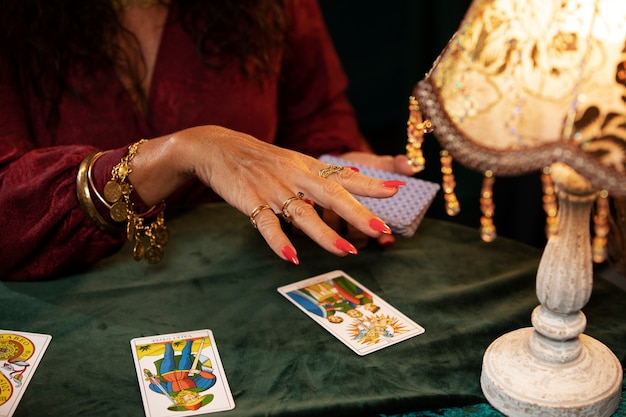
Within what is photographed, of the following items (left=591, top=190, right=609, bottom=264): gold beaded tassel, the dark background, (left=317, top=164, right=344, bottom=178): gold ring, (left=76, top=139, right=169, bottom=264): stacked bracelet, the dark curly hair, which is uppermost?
the dark curly hair

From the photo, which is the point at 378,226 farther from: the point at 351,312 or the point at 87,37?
the point at 87,37

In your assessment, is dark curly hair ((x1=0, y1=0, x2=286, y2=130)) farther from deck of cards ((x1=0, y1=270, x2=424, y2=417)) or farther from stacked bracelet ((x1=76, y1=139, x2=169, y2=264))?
deck of cards ((x1=0, y1=270, x2=424, y2=417))

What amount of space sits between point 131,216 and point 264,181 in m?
0.28

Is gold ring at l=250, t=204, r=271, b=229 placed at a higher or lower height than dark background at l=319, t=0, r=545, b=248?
higher

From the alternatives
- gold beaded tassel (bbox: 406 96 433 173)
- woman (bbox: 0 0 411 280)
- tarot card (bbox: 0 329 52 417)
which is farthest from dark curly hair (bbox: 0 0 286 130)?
gold beaded tassel (bbox: 406 96 433 173)

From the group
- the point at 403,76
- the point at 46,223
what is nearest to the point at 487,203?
the point at 46,223

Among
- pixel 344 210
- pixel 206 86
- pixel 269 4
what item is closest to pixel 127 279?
pixel 344 210

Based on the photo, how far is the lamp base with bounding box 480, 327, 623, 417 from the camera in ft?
3.06

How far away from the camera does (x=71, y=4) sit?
162 cm

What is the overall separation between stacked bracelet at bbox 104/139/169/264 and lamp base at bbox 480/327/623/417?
0.66m

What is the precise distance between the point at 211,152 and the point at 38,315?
1.29 ft

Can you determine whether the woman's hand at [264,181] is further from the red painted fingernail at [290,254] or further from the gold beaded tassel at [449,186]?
the gold beaded tassel at [449,186]

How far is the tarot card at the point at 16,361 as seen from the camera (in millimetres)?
981

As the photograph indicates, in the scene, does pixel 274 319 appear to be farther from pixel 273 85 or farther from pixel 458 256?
pixel 273 85
